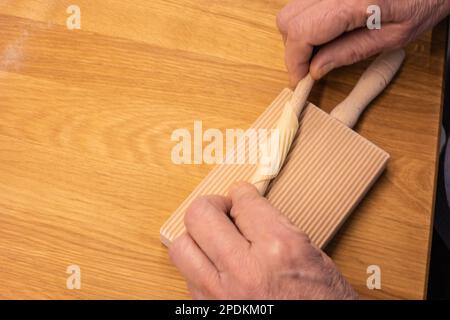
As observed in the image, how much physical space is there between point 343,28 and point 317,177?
0.21 metres

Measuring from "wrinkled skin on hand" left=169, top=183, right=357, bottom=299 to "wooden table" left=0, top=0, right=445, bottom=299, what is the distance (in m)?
0.07

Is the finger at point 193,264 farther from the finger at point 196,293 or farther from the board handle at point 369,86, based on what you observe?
the board handle at point 369,86

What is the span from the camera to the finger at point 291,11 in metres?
0.68

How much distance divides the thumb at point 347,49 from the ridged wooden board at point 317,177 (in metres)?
0.07

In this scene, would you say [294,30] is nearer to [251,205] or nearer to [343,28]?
[343,28]

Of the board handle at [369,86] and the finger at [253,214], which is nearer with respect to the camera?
the finger at [253,214]

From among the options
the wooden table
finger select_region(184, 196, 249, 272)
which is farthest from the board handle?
finger select_region(184, 196, 249, 272)

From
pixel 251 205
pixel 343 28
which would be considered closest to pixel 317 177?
pixel 251 205

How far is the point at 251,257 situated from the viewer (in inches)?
22.3

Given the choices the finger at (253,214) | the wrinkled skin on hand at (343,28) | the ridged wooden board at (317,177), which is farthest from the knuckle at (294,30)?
the finger at (253,214)

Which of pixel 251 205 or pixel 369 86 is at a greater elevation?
pixel 369 86

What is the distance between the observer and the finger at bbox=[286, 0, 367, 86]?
0.66 metres

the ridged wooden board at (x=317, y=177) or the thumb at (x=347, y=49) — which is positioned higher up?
the thumb at (x=347, y=49)
